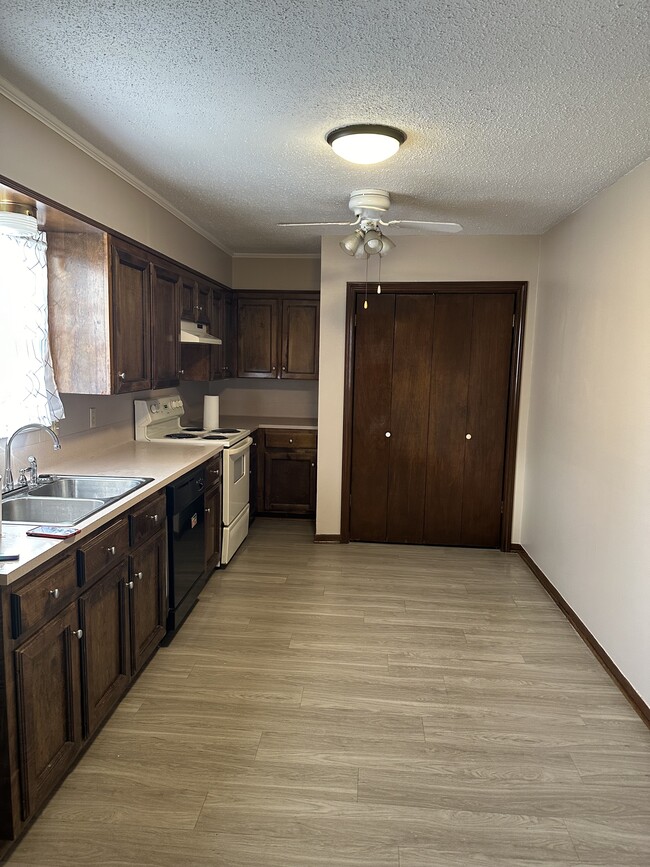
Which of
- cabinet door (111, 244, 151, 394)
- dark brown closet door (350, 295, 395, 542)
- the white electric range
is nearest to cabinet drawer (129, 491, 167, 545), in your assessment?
cabinet door (111, 244, 151, 394)

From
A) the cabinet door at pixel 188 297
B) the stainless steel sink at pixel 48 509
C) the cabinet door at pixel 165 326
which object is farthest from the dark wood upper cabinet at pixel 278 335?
the stainless steel sink at pixel 48 509

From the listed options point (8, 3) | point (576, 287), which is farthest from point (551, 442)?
point (8, 3)

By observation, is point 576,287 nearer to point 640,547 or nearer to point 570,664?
point 640,547

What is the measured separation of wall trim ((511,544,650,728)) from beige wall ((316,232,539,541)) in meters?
0.72

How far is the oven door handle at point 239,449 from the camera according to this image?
4.12m

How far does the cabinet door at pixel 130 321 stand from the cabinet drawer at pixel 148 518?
642 mm

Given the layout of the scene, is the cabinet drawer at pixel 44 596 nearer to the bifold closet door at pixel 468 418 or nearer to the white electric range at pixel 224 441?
the white electric range at pixel 224 441

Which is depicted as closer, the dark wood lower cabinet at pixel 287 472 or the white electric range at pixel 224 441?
the white electric range at pixel 224 441

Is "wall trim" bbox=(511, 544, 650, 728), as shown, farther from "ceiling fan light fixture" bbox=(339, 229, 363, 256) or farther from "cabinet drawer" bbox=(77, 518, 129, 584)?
"ceiling fan light fixture" bbox=(339, 229, 363, 256)

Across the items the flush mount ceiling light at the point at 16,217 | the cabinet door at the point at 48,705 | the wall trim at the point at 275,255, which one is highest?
the wall trim at the point at 275,255

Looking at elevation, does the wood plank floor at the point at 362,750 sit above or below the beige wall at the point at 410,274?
below

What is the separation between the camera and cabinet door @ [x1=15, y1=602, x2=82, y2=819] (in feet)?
5.88

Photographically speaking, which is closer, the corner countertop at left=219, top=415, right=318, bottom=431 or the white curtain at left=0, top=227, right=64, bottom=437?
the white curtain at left=0, top=227, right=64, bottom=437

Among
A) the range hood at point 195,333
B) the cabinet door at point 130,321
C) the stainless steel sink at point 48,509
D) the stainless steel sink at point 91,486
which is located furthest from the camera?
the range hood at point 195,333
